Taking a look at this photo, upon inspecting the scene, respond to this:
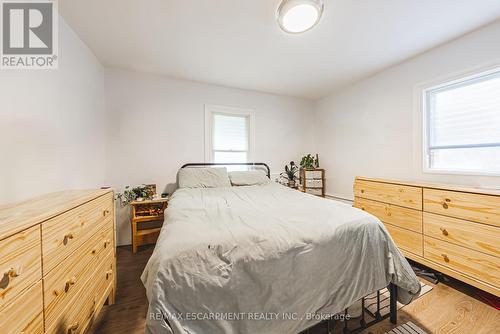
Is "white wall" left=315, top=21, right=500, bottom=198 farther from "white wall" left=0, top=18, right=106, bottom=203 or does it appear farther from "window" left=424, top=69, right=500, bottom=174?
"white wall" left=0, top=18, right=106, bottom=203

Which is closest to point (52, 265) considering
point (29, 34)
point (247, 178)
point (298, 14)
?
point (29, 34)

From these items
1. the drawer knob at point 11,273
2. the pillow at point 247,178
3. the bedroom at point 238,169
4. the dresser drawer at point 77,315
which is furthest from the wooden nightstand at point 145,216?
the drawer knob at point 11,273

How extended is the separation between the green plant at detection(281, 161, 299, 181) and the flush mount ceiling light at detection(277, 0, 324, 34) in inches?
94.9

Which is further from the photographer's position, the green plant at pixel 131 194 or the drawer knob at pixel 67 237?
the green plant at pixel 131 194

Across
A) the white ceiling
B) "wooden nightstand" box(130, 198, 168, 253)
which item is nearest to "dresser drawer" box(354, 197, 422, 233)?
the white ceiling

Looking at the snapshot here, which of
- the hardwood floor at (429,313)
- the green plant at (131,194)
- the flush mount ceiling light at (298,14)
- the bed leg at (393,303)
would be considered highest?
the flush mount ceiling light at (298,14)

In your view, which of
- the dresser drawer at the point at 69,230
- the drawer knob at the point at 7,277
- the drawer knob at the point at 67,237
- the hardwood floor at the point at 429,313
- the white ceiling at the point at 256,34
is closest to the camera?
the drawer knob at the point at 7,277

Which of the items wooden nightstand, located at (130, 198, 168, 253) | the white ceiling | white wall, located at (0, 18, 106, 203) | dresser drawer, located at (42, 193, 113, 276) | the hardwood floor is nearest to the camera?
dresser drawer, located at (42, 193, 113, 276)

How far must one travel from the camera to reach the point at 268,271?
38.4 inches

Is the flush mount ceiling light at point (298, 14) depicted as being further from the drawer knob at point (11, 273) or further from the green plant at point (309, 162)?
the green plant at point (309, 162)

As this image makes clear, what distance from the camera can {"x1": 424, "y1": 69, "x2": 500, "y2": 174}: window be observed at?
183 cm

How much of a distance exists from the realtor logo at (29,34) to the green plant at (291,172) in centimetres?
331

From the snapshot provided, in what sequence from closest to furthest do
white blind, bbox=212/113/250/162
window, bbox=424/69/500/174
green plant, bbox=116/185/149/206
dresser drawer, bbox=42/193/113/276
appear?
dresser drawer, bbox=42/193/113/276, window, bbox=424/69/500/174, green plant, bbox=116/185/149/206, white blind, bbox=212/113/250/162

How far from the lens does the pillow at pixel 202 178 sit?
2626 millimetres
